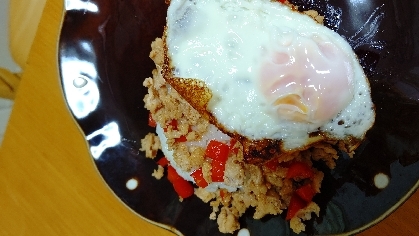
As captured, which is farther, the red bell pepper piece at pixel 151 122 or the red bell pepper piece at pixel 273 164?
the red bell pepper piece at pixel 151 122

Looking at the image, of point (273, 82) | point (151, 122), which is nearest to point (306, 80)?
point (273, 82)

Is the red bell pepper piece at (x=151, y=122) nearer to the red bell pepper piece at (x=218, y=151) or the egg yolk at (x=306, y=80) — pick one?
the red bell pepper piece at (x=218, y=151)

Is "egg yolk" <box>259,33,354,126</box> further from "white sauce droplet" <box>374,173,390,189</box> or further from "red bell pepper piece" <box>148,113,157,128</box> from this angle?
"red bell pepper piece" <box>148,113,157,128</box>

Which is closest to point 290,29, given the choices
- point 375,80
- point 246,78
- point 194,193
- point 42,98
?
point 246,78

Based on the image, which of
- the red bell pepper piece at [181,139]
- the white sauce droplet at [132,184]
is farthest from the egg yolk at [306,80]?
the white sauce droplet at [132,184]

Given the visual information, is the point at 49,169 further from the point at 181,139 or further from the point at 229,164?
the point at 229,164

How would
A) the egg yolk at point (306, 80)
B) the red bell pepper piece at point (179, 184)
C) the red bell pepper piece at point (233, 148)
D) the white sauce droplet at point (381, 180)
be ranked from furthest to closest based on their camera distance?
the red bell pepper piece at point (179, 184), the red bell pepper piece at point (233, 148), the white sauce droplet at point (381, 180), the egg yolk at point (306, 80)

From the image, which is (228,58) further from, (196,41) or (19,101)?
(19,101)
